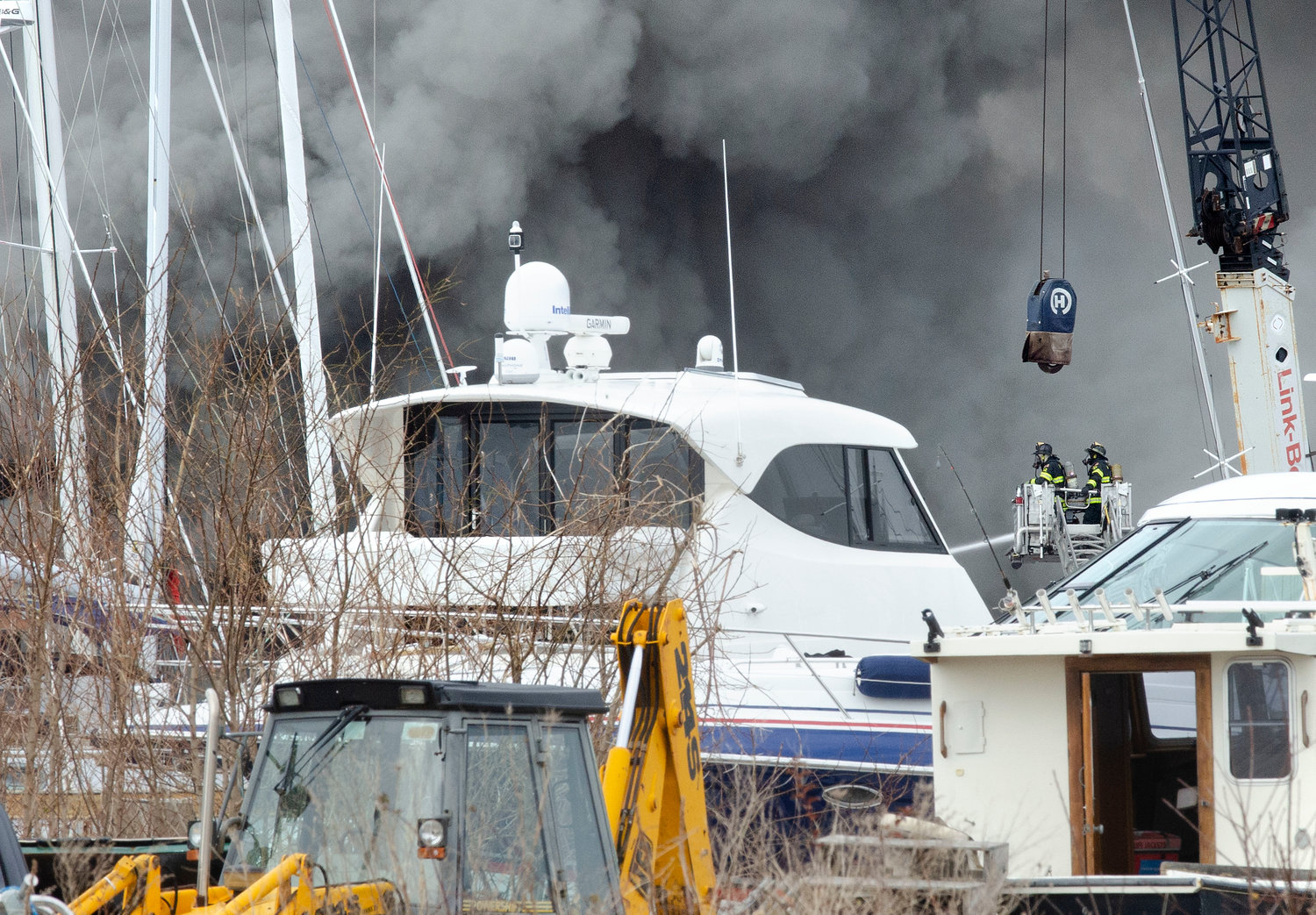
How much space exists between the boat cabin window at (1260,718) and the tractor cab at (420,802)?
3.67 m

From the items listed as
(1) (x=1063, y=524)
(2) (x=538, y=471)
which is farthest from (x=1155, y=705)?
(1) (x=1063, y=524)

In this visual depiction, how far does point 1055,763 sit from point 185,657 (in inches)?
218

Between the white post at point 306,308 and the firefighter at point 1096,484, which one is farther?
the firefighter at point 1096,484

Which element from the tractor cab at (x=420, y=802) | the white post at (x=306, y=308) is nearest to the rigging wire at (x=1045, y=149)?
the white post at (x=306, y=308)

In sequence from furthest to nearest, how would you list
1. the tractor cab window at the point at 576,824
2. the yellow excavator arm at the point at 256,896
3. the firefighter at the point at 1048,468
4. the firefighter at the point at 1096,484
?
1. the firefighter at the point at 1096,484
2. the firefighter at the point at 1048,468
3. the tractor cab window at the point at 576,824
4. the yellow excavator arm at the point at 256,896

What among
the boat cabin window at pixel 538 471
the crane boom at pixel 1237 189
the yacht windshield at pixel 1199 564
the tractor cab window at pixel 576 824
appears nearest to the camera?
the tractor cab window at pixel 576 824

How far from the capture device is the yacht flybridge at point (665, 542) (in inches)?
369

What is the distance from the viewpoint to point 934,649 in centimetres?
764

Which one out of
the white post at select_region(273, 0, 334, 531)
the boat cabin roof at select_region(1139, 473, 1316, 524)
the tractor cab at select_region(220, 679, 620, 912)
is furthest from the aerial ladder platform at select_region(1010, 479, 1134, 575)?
the tractor cab at select_region(220, 679, 620, 912)

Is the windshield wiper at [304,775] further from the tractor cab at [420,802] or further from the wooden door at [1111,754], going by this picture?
the wooden door at [1111,754]

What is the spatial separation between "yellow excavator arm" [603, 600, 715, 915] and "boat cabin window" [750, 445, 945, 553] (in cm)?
460

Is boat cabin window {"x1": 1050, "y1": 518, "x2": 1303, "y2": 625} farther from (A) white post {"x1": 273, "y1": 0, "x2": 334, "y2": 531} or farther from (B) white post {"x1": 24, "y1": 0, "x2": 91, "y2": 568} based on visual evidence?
(B) white post {"x1": 24, "y1": 0, "x2": 91, "y2": 568}

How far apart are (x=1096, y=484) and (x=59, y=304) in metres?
15.6

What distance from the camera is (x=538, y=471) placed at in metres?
10.4
